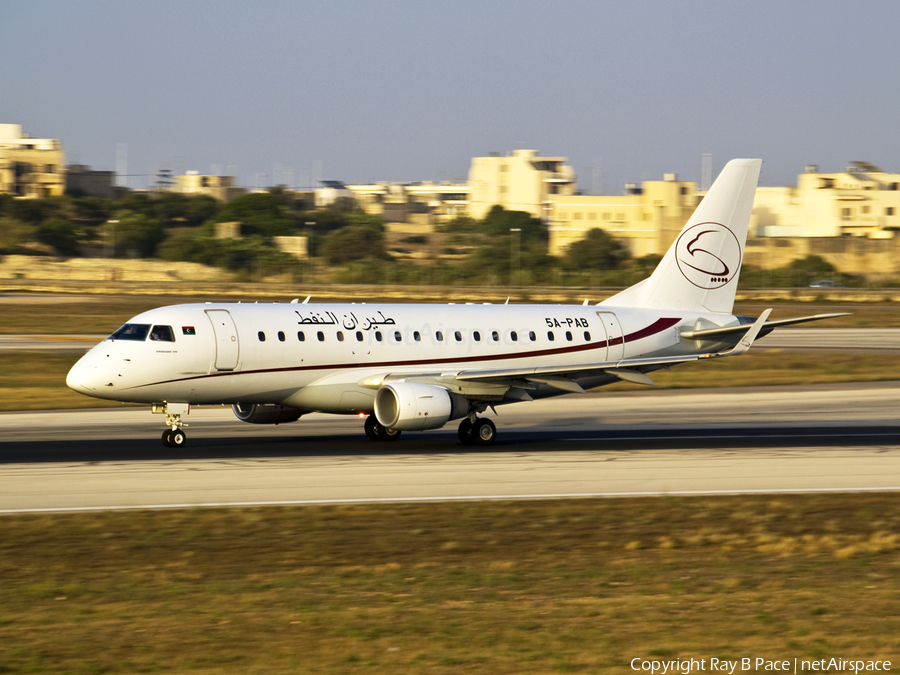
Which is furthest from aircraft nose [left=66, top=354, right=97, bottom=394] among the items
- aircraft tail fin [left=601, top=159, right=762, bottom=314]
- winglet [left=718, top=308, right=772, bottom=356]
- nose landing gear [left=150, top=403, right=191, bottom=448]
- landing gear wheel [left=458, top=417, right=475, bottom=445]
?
winglet [left=718, top=308, right=772, bottom=356]

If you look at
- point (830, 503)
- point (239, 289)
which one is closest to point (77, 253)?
point (239, 289)

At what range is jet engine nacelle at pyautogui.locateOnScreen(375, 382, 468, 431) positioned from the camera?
2798cm

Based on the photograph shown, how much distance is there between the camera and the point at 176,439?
28078 mm

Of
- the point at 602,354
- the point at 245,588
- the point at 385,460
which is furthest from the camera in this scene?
the point at 602,354

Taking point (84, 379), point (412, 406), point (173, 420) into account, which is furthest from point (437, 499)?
point (84, 379)

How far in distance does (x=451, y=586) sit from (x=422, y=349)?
1681 cm

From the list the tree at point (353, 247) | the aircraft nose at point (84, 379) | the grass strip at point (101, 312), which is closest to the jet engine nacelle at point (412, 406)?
the aircraft nose at point (84, 379)

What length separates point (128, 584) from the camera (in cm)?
1450

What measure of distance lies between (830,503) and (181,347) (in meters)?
16.1

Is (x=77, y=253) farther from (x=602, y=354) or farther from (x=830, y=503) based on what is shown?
(x=830, y=503)

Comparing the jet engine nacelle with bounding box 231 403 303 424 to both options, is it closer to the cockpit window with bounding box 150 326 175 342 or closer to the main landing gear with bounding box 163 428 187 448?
the main landing gear with bounding box 163 428 187 448

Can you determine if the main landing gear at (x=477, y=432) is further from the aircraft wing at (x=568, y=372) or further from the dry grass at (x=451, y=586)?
the dry grass at (x=451, y=586)

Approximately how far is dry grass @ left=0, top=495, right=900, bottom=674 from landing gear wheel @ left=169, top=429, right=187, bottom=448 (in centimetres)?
886

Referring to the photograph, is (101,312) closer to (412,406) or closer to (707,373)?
(707,373)
